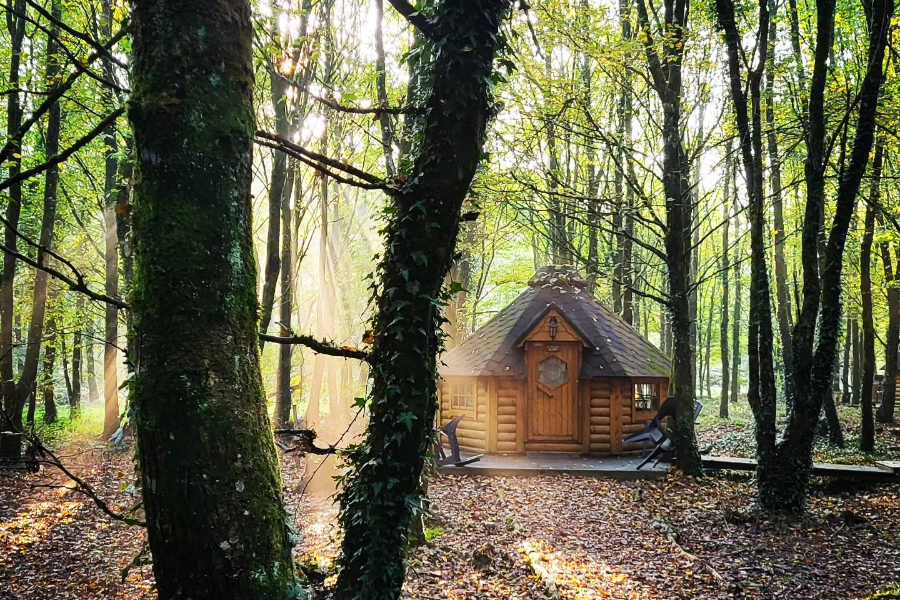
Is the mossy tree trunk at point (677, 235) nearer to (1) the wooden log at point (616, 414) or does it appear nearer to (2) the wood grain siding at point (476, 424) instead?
(1) the wooden log at point (616, 414)

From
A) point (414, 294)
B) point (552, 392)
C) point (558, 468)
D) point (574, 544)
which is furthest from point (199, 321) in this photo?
point (552, 392)

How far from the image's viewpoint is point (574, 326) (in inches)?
583

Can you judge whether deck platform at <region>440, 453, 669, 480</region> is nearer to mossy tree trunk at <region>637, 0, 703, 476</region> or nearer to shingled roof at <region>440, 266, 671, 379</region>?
mossy tree trunk at <region>637, 0, 703, 476</region>

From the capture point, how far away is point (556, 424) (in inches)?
578

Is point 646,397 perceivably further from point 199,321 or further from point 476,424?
point 199,321

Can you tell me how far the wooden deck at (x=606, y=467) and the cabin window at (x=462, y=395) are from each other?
147 cm

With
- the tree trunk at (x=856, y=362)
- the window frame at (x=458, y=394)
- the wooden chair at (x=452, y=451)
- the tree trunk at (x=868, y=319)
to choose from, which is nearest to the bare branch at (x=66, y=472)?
the wooden chair at (x=452, y=451)

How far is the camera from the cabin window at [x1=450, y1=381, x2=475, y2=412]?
14969mm

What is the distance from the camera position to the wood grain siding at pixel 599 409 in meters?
14.6

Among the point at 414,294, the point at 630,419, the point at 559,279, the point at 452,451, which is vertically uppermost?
the point at 559,279

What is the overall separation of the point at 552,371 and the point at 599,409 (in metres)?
1.51

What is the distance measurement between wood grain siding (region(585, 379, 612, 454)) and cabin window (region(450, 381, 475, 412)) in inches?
116

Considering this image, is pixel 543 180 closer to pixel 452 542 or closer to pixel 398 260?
pixel 452 542

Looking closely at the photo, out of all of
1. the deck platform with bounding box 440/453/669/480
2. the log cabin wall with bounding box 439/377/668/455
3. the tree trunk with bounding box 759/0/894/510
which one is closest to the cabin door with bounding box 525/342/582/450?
the log cabin wall with bounding box 439/377/668/455
